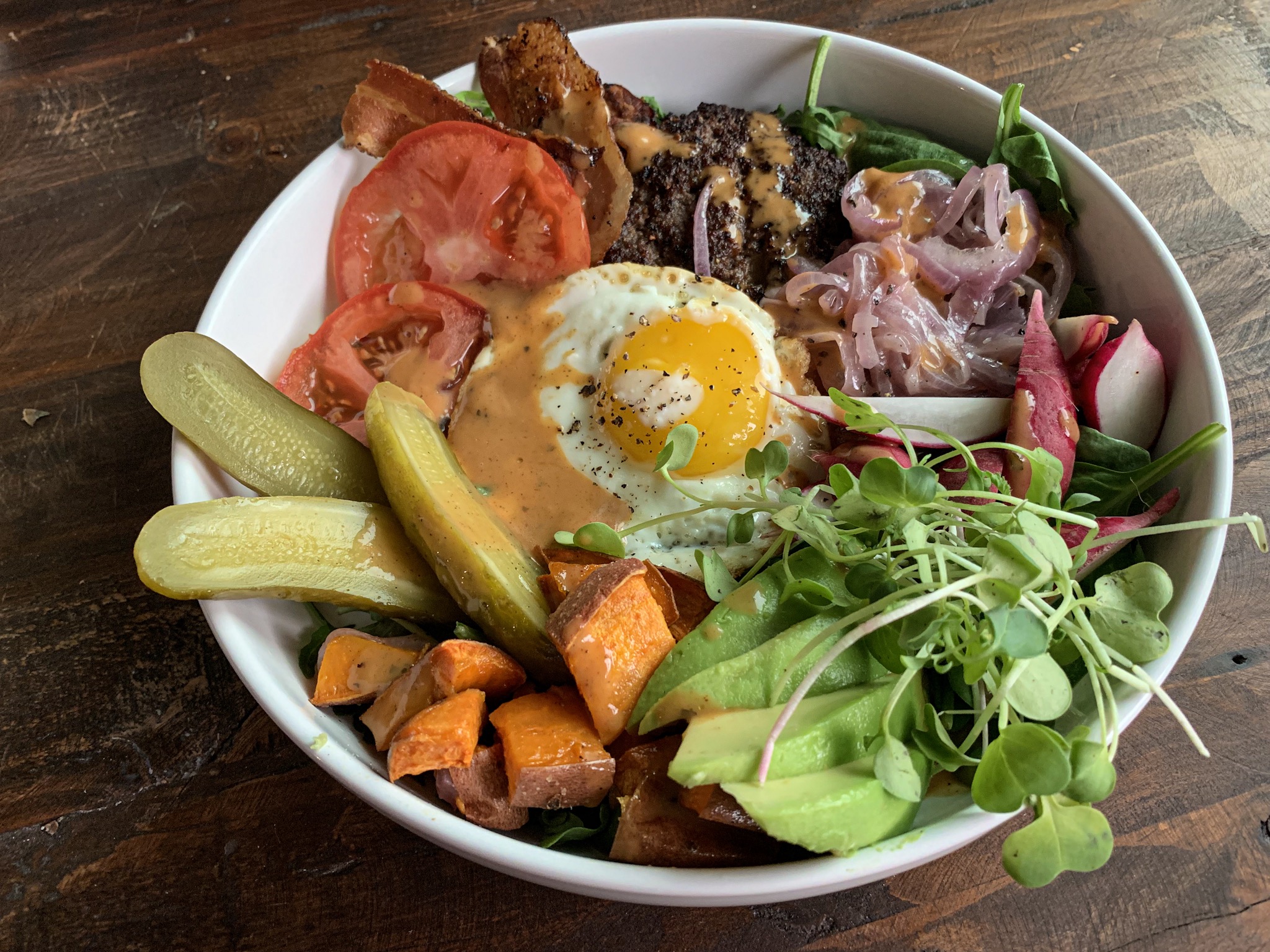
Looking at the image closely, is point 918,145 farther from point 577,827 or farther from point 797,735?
point 577,827

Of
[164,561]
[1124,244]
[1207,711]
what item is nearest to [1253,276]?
[1124,244]

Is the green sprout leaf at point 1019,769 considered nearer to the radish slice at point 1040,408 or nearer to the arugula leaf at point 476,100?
the radish slice at point 1040,408

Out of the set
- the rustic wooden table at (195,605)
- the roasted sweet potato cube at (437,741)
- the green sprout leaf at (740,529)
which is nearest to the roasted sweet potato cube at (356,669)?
the roasted sweet potato cube at (437,741)

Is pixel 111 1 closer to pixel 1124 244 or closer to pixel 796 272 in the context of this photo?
pixel 796 272

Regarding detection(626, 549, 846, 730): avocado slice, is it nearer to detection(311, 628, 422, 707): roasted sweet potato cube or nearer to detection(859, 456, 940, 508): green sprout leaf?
detection(859, 456, 940, 508): green sprout leaf

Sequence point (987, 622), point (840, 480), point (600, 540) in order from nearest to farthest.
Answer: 1. point (987, 622)
2. point (840, 480)
3. point (600, 540)

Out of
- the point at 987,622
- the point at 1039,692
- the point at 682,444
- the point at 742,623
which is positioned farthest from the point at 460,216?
the point at 1039,692
